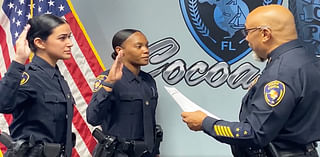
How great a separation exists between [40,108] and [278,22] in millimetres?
1147

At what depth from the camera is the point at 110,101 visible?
2.71 metres

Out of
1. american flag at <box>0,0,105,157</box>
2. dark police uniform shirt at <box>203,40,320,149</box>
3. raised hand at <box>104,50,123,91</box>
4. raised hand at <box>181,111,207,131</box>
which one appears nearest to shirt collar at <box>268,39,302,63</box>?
dark police uniform shirt at <box>203,40,320,149</box>

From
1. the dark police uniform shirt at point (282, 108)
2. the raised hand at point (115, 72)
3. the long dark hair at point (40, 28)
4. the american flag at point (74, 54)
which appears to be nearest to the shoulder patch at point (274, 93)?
the dark police uniform shirt at point (282, 108)

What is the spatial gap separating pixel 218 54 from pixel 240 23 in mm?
263

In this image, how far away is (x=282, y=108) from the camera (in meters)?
1.81

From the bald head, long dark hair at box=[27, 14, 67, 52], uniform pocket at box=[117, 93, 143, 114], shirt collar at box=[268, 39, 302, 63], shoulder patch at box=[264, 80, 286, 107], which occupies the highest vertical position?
long dark hair at box=[27, 14, 67, 52]

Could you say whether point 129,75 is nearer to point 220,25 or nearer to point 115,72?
point 115,72

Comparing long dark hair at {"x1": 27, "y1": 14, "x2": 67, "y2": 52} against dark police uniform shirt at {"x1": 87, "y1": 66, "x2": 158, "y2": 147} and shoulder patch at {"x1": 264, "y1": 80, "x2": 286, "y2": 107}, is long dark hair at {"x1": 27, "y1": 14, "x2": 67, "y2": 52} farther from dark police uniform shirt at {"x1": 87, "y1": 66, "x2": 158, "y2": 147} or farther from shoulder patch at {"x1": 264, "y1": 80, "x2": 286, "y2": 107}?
shoulder patch at {"x1": 264, "y1": 80, "x2": 286, "y2": 107}

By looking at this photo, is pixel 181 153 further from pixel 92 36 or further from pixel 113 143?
pixel 92 36

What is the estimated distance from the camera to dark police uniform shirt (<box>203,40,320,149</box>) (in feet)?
5.95

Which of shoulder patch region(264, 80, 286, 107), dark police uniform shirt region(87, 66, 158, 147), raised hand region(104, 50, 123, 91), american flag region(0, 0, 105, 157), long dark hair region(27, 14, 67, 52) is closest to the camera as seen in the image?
shoulder patch region(264, 80, 286, 107)

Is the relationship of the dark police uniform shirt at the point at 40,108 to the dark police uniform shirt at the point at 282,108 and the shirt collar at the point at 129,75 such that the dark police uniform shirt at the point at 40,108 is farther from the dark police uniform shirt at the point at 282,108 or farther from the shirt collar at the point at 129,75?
the dark police uniform shirt at the point at 282,108

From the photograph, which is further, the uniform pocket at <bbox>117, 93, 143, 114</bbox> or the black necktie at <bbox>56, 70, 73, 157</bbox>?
the uniform pocket at <bbox>117, 93, 143, 114</bbox>

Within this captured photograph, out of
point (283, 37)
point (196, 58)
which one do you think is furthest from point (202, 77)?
point (283, 37)
